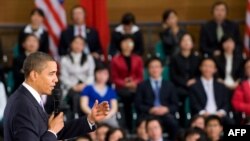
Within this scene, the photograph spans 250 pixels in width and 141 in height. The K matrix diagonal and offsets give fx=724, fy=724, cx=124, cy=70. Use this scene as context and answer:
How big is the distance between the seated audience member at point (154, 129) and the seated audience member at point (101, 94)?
68 cm

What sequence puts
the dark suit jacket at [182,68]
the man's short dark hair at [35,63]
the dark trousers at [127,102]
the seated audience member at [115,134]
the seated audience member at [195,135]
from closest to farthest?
the man's short dark hair at [35,63], the seated audience member at [195,135], the seated audience member at [115,134], the dark trousers at [127,102], the dark suit jacket at [182,68]

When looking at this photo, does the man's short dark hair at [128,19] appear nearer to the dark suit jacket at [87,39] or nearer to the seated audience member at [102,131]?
the dark suit jacket at [87,39]

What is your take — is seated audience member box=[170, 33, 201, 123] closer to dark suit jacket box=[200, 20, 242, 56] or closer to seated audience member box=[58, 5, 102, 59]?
dark suit jacket box=[200, 20, 242, 56]

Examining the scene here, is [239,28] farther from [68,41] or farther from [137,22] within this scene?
[68,41]

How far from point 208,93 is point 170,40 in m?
0.96

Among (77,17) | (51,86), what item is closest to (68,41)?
(77,17)

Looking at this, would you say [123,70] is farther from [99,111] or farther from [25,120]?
[25,120]

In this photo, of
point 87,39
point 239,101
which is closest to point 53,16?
point 87,39

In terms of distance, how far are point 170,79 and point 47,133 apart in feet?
15.2

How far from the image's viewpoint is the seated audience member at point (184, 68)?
877cm

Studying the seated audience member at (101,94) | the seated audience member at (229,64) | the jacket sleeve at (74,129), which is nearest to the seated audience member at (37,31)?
the seated audience member at (101,94)

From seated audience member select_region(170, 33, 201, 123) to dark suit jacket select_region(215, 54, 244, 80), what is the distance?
281mm

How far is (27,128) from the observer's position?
14.3 feet

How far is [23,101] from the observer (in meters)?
4.48
